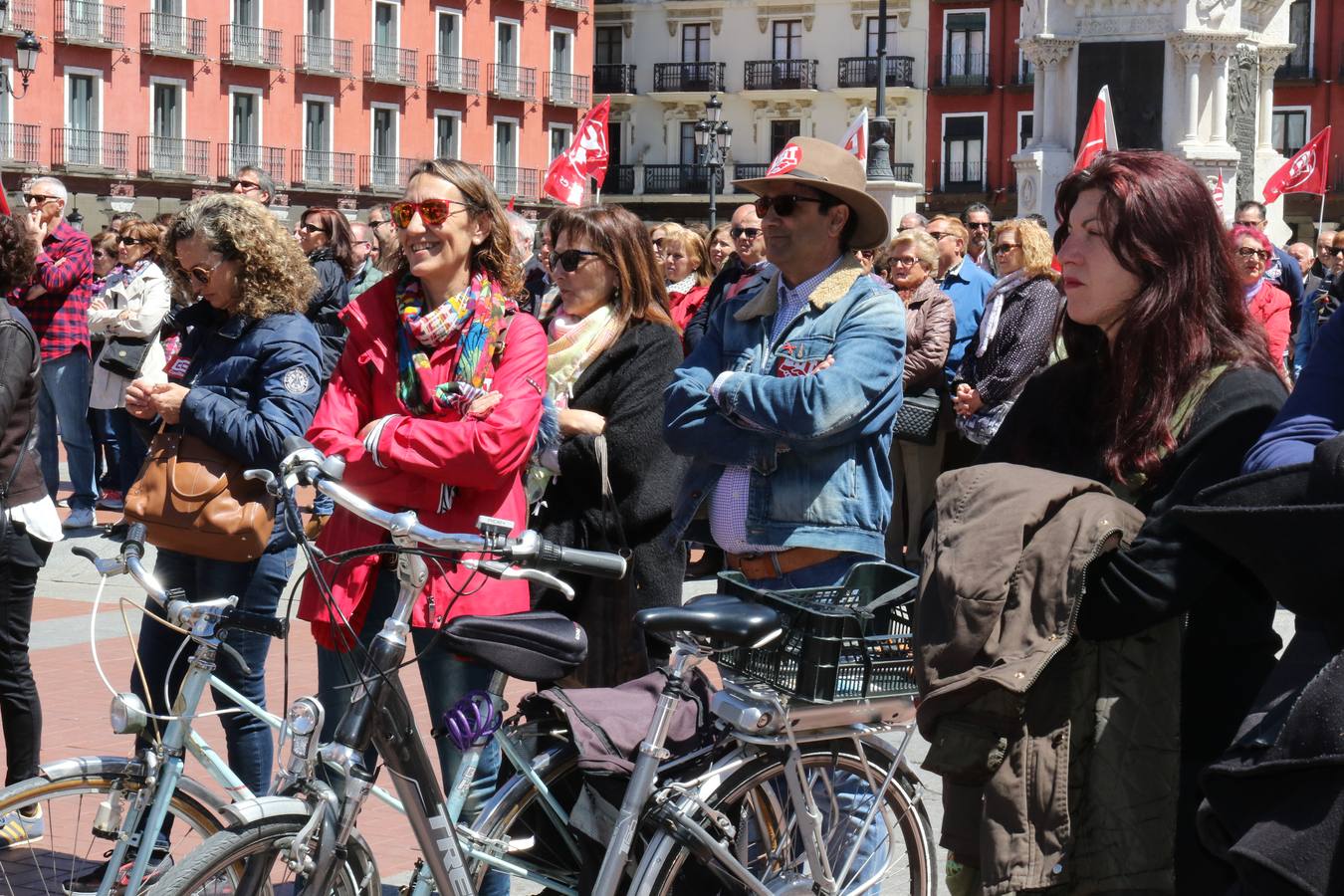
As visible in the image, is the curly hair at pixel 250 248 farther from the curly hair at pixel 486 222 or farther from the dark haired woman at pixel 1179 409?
the dark haired woman at pixel 1179 409

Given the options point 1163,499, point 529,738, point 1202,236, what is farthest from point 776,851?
point 1202,236

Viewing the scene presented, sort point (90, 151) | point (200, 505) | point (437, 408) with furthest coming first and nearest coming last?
1. point (90, 151)
2. point (200, 505)
3. point (437, 408)

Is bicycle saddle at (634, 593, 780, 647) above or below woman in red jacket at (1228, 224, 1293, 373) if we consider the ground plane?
below

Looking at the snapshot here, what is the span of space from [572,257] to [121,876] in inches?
101

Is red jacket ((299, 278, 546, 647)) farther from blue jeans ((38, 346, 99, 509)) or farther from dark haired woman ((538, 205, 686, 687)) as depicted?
blue jeans ((38, 346, 99, 509))

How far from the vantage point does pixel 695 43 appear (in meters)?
64.0

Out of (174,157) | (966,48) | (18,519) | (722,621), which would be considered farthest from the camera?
(966,48)

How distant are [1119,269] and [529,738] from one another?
1634 mm

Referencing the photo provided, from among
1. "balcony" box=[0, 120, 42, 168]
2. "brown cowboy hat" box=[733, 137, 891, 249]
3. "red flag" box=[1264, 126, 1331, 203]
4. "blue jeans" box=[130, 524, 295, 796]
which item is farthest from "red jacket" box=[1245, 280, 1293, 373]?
"balcony" box=[0, 120, 42, 168]

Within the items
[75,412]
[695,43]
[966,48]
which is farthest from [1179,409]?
[695,43]

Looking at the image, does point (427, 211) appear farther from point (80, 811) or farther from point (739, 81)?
point (739, 81)

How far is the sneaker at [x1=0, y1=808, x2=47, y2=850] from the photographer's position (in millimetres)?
Result: 3928

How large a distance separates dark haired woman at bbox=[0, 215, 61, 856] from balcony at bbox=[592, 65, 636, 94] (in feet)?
198

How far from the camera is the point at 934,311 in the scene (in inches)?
396
